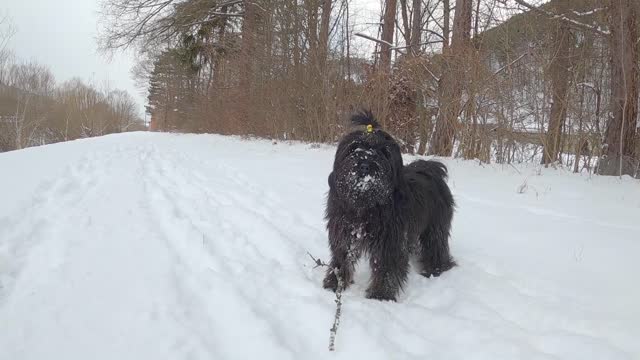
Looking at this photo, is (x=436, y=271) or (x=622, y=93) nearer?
(x=436, y=271)

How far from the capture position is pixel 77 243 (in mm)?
3447

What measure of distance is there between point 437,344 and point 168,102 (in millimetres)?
32248

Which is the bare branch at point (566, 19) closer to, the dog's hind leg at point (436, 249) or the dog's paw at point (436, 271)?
the dog's hind leg at point (436, 249)

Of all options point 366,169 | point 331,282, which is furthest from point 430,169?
point 331,282

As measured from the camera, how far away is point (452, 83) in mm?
8188

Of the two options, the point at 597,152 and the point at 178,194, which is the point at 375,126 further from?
the point at 597,152

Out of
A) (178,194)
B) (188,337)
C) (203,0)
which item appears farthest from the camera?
(203,0)

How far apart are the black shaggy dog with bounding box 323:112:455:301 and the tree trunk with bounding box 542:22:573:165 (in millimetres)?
5470

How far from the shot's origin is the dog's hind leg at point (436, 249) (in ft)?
11.1

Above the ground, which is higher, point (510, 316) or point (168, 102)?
point (168, 102)

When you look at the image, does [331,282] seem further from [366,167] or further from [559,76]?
[559,76]

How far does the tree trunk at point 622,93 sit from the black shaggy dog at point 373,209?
544 cm

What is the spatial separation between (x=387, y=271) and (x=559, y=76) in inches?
248

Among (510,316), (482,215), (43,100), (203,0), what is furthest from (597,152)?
(43,100)
